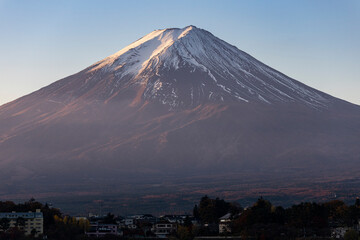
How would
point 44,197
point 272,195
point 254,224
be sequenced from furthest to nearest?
point 44,197
point 272,195
point 254,224

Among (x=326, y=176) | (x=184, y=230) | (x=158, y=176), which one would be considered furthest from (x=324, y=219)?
(x=158, y=176)

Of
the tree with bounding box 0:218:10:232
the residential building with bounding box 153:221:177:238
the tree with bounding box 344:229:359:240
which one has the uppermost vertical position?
the tree with bounding box 0:218:10:232

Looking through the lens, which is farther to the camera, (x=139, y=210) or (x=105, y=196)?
(x=105, y=196)

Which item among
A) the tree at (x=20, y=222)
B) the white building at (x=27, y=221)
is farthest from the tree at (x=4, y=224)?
the white building at (x=27, y=221)

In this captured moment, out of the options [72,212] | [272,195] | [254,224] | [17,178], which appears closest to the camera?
[254,224]

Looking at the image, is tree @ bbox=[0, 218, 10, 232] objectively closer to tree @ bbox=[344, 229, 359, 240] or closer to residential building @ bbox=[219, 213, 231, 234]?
residential building @ bbox=[219, 213, 231, 234]

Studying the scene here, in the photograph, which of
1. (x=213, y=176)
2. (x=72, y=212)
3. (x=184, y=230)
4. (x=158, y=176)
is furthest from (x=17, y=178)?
(x=184, y=230)

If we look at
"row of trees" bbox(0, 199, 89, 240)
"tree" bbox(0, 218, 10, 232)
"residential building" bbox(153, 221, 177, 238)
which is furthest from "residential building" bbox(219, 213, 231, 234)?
"tree" bbox(0, 218, 10, 232)

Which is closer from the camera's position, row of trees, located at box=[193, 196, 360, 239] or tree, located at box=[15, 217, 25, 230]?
row of trees, located at box=[193, 196, 360, 239]

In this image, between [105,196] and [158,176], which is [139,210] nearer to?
[105,196]

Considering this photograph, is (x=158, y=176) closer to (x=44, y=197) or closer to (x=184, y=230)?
(x=44, y=197)

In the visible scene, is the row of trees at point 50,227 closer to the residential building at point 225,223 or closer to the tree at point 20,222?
the tree at point 20,222
